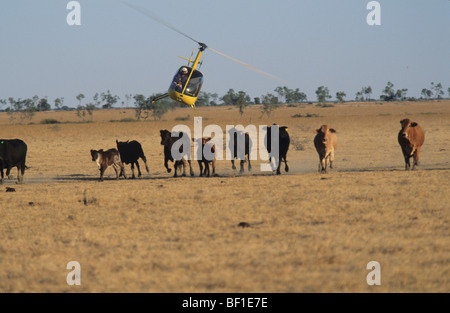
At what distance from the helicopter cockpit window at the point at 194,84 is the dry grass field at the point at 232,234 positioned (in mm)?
6049

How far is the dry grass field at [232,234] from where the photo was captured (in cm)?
738

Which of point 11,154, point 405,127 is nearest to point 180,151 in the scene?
point 11,154

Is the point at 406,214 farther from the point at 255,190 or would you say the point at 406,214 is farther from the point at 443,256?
the point at 255,190

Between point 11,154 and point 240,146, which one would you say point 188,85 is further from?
point 11,154

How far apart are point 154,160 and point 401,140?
40.3ft

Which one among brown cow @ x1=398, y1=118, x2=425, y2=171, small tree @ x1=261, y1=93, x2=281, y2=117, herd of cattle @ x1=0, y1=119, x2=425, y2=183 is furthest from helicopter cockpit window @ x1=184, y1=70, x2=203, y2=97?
small tree @ x1=261, y1=93, x2=281, y2=117

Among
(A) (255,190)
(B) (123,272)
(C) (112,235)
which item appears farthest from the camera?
(A) (255,190)

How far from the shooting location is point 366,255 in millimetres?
8344

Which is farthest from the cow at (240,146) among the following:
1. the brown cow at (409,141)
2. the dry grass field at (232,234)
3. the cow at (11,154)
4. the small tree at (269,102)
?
the small tree at (269,102)

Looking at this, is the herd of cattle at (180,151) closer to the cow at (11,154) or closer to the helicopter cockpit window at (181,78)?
the cow at (11,154)

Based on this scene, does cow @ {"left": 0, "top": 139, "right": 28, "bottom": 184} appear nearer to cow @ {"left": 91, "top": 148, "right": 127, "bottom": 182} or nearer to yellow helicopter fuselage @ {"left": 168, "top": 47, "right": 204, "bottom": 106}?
cow @ {"left": 91, "top": 148, "right": 127, "bottom": 182}

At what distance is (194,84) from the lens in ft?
76.8

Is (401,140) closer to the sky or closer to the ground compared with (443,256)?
closer to the sky
